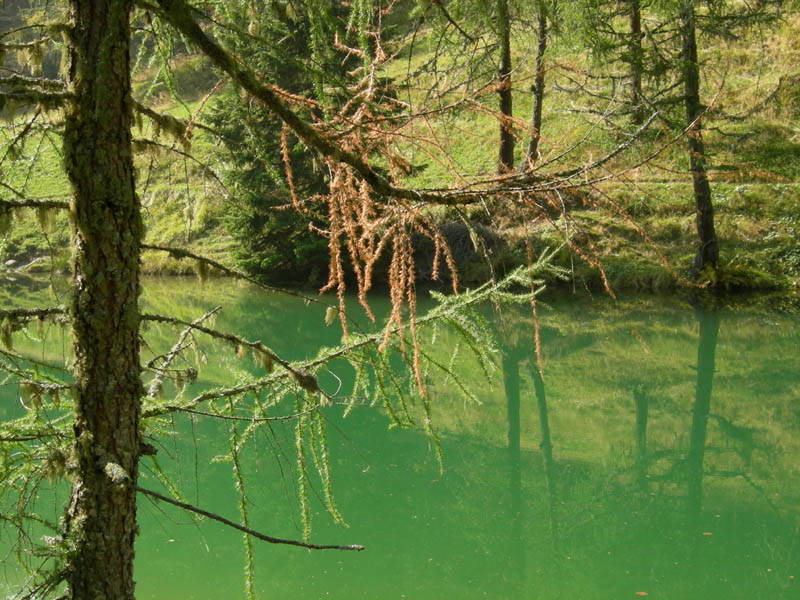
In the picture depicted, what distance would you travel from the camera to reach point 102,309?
5.50 ft

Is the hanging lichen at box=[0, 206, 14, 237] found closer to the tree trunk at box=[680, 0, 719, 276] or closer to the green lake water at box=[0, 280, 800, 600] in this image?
the green lake water at box=[0, 280, 800, 600]

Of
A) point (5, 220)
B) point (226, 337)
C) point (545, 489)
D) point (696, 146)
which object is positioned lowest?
point (545, 489)

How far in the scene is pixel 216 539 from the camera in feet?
17.3

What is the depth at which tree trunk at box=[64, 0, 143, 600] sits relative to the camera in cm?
164

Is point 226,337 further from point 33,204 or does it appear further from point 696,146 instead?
point 696,146

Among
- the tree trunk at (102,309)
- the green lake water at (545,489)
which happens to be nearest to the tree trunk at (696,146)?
the green lake water at (545,489)

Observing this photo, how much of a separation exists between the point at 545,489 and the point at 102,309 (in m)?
4.91

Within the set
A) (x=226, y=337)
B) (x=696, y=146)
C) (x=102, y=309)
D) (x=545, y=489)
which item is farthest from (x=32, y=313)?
(x=696, y=146)

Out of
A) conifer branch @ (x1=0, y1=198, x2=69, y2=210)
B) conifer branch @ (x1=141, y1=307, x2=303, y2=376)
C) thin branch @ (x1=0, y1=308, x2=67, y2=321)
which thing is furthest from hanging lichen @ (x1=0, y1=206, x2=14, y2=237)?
conifer branch @ (x1=141, y1=307, x2=303, y2=376)

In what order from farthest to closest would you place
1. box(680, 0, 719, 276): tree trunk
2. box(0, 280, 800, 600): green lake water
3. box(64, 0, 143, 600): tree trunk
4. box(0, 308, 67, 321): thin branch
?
box(680, 0, 719, 276): tree trunk, box(0, 280, 800, 600): green lake water, box(0, 308, 67, 321): thin branch, box(64, 0, 143, 600): tree trunk

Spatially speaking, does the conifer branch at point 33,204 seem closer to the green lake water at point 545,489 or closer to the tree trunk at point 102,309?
the tree trunk at point 102,309

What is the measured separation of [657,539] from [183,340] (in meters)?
3.90

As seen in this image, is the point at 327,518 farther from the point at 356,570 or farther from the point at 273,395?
the point at 273,395

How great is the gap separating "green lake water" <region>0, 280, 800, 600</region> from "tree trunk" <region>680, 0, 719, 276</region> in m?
1.95
